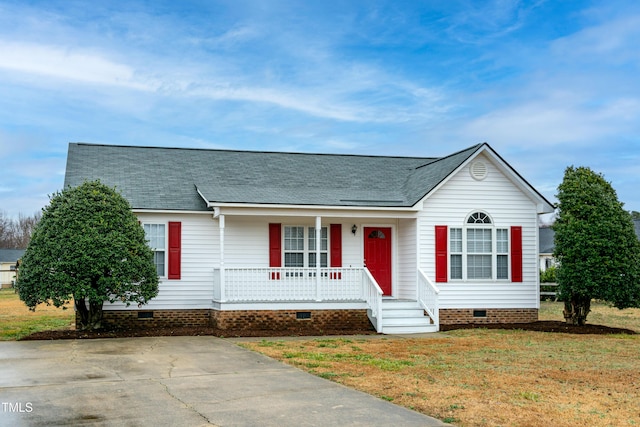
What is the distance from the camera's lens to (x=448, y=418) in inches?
311

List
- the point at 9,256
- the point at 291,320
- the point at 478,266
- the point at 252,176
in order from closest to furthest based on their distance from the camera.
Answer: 1. the point at 291,320
2. the point at 478,266
3. the point at 252,176
4. the point at 9,256

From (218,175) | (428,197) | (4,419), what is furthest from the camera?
(218,175)

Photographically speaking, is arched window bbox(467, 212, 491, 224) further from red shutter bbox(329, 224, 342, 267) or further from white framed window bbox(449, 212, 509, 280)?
red shutter bbox(329, 224, 342, 267)

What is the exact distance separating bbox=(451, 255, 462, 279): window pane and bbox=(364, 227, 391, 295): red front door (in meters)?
1.87

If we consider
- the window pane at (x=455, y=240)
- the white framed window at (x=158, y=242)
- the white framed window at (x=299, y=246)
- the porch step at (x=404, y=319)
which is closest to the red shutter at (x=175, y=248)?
the white framed window at (x=158, y=242)

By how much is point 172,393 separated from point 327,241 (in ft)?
36.3

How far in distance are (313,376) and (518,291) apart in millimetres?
Answer: 11101

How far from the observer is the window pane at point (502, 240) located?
20094 mm

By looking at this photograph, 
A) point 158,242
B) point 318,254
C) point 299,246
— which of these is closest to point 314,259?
point 299,246

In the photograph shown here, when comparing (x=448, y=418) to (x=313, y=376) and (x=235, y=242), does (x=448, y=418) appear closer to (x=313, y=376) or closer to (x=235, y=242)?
(x=313, y=376)

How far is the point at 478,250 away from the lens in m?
20.0

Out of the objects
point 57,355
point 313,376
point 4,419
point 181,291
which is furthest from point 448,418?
point 181,291

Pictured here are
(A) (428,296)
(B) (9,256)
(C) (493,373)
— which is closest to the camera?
(C) (493,373)

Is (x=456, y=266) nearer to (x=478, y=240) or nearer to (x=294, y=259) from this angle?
(x=478, y=240)
